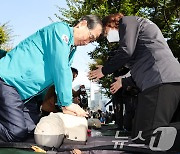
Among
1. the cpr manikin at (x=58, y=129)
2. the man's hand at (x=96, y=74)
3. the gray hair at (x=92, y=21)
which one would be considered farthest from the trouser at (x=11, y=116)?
the gray hair at (x=92, y=21)

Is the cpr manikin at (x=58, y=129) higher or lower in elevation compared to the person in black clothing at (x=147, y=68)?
lower

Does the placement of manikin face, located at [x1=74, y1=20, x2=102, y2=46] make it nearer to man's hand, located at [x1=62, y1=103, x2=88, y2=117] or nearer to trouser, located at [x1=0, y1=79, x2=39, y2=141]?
man's hand, located at [x1=62, y1=103, x2=88, y2=117]

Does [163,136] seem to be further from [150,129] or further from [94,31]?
[94,31]

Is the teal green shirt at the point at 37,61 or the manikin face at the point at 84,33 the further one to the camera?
the manikin face at the point at 84,33

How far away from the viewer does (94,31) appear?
2641 mm

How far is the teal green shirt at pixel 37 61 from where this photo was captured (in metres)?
2.48

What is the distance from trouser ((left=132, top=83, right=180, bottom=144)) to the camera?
226 centimetres

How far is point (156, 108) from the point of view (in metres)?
2.30

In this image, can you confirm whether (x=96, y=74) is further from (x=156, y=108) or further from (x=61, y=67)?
(x=156, y=108)

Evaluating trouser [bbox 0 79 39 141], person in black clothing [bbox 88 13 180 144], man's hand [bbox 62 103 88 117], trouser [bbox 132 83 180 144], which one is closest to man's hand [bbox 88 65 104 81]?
person in black clothing [bbox 88 13 180 144]

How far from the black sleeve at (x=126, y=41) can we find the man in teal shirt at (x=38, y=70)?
20 cm

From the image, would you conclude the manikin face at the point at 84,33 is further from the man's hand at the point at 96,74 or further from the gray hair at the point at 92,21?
the man's hand at the point at 96,74

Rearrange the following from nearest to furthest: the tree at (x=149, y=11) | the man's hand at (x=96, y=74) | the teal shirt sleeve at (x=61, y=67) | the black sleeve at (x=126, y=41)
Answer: the teal shirt sleeve at (x=61, y=67) < the black sleeve at (x=126, y=41) < the man's hand at (x=96, y=74) < the tree at (x=149, y=11)

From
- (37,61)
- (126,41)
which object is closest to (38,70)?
(37,61)
